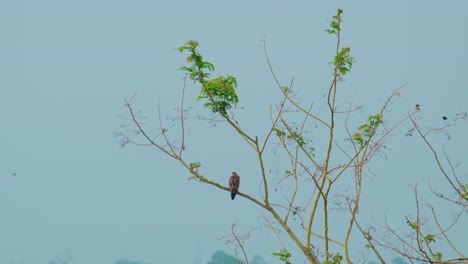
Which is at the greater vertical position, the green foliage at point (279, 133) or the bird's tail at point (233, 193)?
the green foliage at point (279, 133)

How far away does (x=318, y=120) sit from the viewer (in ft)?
18.2

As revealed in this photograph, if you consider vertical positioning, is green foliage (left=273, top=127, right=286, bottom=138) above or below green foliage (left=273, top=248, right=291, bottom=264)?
above

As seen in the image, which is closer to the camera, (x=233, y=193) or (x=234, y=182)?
(x=233, y=193)

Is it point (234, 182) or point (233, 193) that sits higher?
point (234, 182)

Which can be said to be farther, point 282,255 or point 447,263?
point 282,255

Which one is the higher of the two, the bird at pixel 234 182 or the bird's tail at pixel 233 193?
the bird at pixel 234 182

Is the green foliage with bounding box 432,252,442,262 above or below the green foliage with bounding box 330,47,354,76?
below

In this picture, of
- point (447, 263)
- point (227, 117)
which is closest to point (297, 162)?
point (227, 117)

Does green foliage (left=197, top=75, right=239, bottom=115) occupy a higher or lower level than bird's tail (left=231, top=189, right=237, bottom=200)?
higher

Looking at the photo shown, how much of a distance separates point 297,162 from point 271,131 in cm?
32

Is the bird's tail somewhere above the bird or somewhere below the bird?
below

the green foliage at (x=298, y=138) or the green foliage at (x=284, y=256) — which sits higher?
the green foliage at (x=298, y=138)

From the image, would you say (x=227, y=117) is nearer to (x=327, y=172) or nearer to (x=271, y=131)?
(x=271, y=131)

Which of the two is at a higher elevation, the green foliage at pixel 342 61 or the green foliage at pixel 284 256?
the green foliage at pixel 342 61
